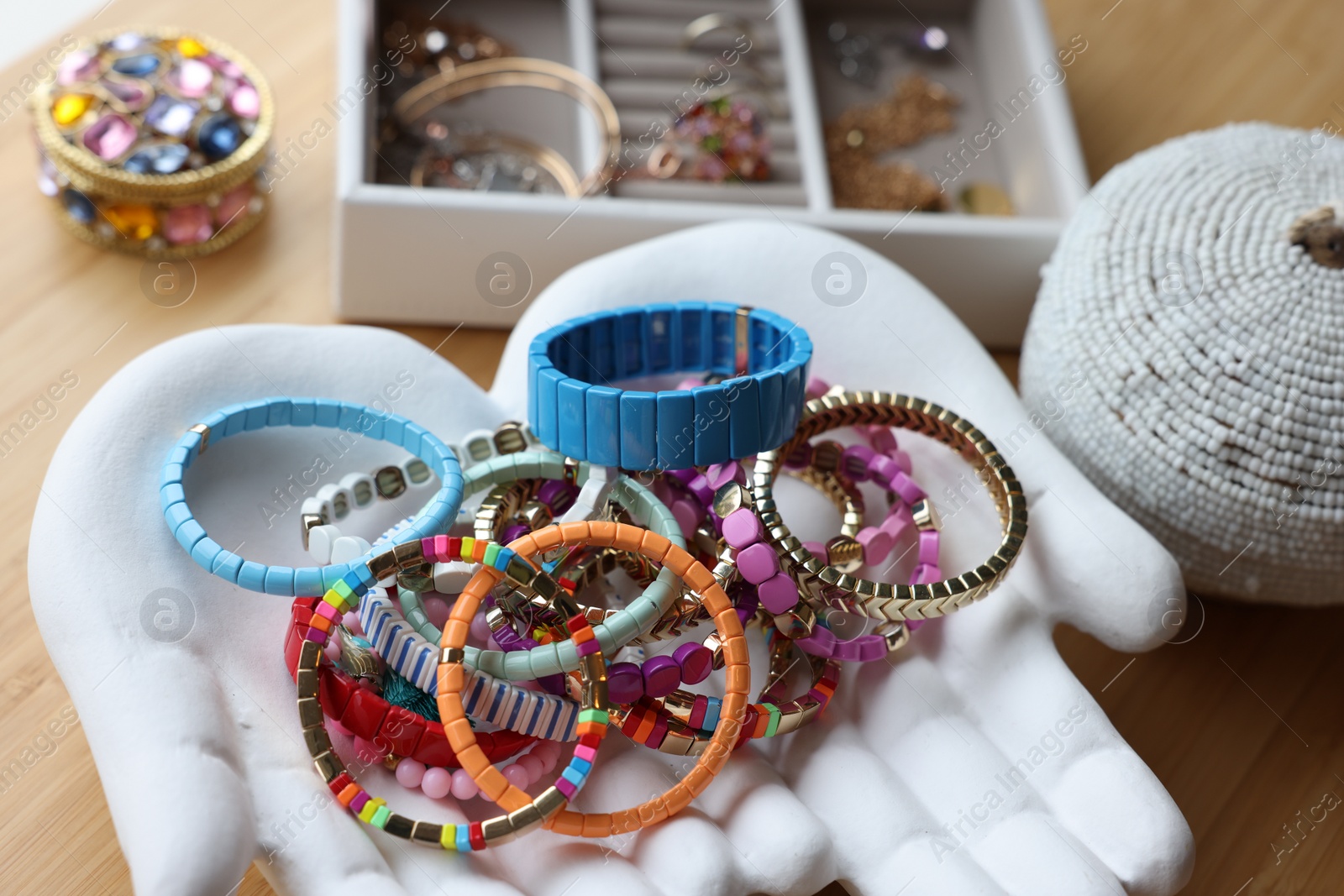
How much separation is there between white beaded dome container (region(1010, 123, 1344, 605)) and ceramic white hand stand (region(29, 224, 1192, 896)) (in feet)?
0.32

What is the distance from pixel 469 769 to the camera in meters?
1.04

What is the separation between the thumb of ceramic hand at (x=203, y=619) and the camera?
0.97 m

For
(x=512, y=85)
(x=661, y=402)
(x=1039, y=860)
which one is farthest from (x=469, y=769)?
(x=512, y=85)

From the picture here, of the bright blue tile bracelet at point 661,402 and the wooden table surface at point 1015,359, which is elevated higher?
the bright blue tile bracelet at point 661,402

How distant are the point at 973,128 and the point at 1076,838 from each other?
4.70 ft

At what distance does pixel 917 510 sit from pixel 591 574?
389 millimetres

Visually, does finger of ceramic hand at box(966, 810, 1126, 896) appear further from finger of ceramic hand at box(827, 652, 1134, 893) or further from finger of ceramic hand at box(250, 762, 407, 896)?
finger of ceramic hand at box(250, 762, 407, 896)

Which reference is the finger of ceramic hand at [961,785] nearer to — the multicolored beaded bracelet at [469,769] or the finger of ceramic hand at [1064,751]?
the finger of ceramic hand at [1064,751]

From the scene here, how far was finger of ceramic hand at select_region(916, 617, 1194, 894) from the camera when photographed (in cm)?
112

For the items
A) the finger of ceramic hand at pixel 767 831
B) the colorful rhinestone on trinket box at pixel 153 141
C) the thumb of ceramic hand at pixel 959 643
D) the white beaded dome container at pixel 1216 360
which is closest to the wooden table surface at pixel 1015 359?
the colorful rhinestone on trinket box at pixel 153 141

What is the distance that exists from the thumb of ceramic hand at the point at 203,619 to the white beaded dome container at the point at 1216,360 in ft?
2.62

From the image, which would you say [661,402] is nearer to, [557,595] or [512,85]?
[557,595]

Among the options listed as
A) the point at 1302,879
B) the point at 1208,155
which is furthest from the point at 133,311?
the point at 1302,879

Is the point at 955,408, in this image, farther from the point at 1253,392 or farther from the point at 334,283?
the point at 334,283
